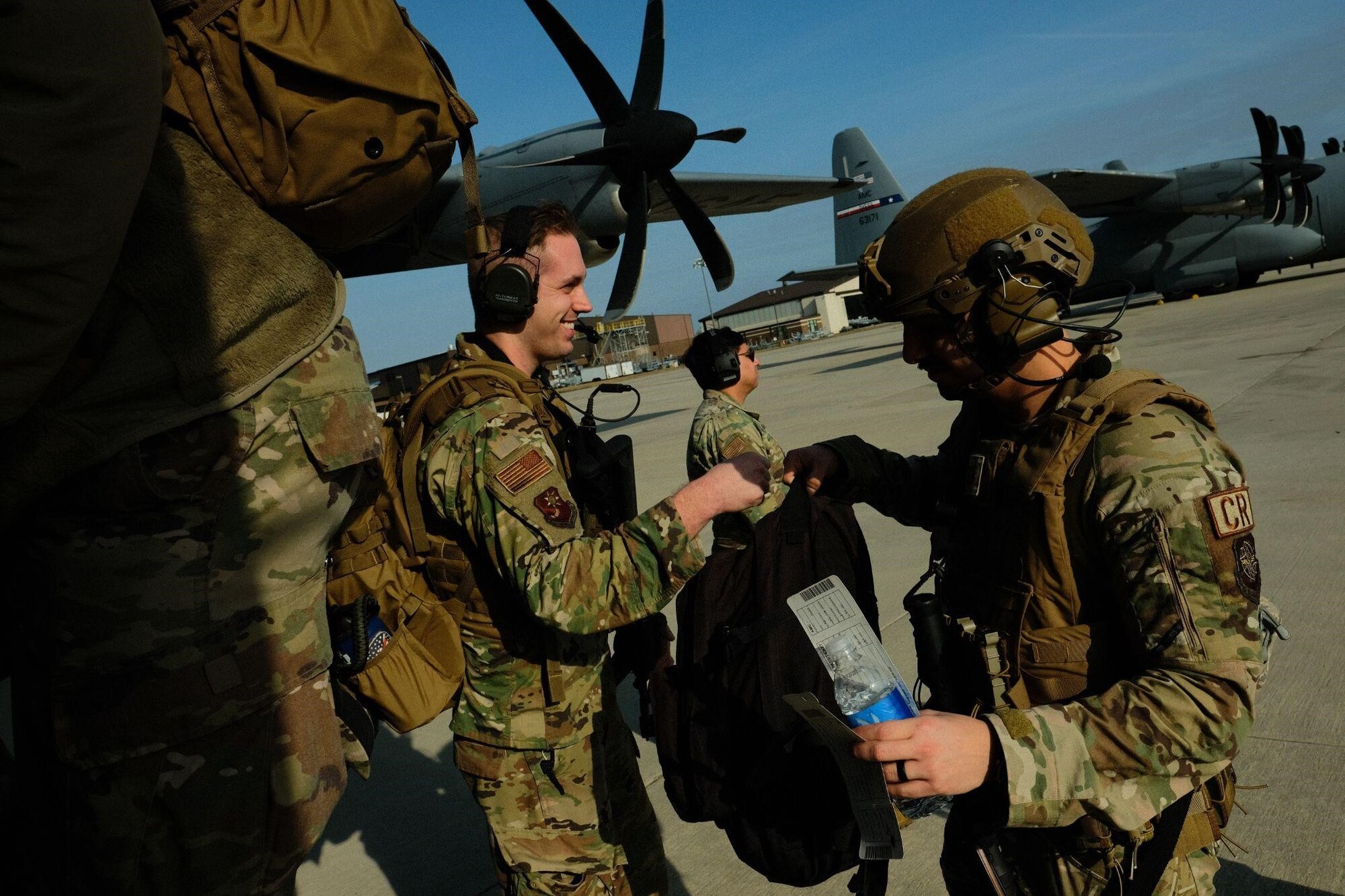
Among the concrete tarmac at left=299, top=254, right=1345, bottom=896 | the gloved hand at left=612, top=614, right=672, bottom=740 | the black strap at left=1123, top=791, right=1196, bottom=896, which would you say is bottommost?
the concrete tarmac at left=299, top=254, right=1345, bottom=896

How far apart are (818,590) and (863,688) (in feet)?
0.51

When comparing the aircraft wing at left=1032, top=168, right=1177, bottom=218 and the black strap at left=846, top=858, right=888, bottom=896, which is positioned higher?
the aircraft wing at left=1032, top=168, right=1177, bottom=218

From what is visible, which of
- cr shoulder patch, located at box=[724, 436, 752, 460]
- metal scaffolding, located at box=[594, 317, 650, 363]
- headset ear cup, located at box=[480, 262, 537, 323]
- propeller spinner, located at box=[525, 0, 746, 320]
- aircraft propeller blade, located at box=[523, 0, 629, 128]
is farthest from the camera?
metal scaffolding, located at box=[594, 317, 650, 363]

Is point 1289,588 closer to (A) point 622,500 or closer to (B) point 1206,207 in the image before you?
(A) point 622,500

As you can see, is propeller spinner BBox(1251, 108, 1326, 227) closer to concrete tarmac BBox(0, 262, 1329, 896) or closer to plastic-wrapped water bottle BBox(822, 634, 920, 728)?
concrete tarmac BBox(0, 262, 1329, 896)

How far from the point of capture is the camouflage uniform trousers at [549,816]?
2.08 m

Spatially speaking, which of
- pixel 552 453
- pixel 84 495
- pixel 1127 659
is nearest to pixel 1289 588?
pixel 1127 659

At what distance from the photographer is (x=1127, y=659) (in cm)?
150

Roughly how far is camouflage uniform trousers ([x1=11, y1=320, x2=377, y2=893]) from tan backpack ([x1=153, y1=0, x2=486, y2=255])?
0.87ft

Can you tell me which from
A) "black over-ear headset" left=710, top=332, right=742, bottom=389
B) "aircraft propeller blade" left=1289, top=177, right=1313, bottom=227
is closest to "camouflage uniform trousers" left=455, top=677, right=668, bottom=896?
"black over-ear headset" left=710, top=332, right=742, bottom=389

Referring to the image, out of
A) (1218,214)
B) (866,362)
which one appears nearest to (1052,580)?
(866,362)

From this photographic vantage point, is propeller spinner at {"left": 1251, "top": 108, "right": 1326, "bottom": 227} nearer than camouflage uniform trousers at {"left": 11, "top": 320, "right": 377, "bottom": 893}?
No

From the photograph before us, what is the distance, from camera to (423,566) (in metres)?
2.13

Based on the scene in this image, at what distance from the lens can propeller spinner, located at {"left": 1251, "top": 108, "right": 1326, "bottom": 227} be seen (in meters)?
22.1
